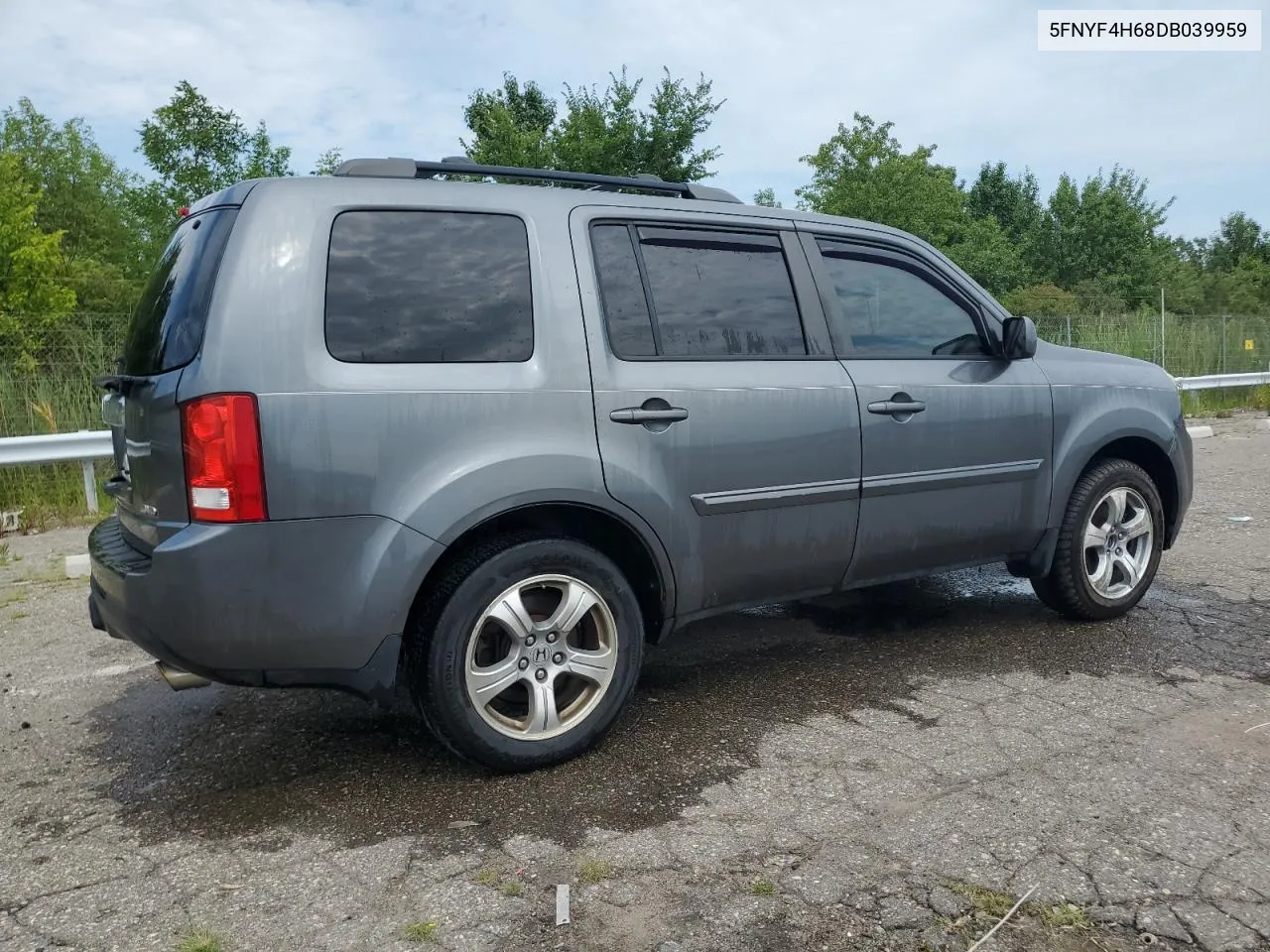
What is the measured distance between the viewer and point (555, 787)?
3174 mm

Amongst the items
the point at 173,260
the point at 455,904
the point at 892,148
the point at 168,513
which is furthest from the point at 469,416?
the point at 892,148

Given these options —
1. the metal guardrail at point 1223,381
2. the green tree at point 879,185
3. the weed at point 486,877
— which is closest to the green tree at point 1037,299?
the green tree at point 879,185

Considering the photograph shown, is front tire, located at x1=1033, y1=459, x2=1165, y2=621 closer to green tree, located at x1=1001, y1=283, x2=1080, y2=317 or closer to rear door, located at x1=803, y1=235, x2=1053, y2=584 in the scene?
rear door, located at x1=803, y1=235, x2=1053, y2=584

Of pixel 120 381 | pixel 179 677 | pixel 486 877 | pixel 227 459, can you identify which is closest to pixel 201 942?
pixel 486 877

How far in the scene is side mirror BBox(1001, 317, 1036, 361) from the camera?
14.1 feet

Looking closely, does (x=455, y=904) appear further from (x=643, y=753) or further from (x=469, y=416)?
(x=469, y=416)

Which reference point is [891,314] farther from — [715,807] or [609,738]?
[715,807]

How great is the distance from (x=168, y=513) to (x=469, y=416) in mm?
887

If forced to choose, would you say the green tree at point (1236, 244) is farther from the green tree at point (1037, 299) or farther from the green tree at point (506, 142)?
the green tree at point (506, 142)

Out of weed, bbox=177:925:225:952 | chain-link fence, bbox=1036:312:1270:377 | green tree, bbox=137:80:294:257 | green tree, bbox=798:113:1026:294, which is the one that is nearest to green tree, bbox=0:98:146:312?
green tree, bbox=137:80:294:257

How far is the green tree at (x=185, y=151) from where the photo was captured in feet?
99.1

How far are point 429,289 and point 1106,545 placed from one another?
3.36 m

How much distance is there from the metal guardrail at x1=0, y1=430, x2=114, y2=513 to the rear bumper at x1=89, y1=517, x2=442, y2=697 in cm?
562

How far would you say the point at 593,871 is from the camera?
2629 millimetres
